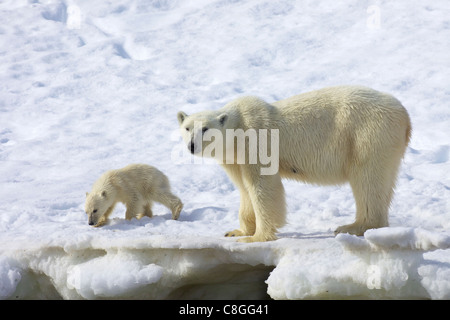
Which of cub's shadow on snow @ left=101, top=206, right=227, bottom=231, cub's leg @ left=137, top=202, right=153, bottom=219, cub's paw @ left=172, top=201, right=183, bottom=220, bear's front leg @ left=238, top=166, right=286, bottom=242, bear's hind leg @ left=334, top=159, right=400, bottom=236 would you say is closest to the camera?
bear's hind leg @ left=334, top=159, right=400, bottom=236

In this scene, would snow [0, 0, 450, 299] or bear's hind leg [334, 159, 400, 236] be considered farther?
bear's hind leg [334, 159, 400, 236]

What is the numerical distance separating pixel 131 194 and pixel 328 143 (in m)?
2.66

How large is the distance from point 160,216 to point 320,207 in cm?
183

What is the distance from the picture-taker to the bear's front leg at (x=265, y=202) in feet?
15.2

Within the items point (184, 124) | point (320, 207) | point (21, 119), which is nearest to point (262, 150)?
point (184, 124)

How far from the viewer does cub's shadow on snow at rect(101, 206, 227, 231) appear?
6004 millimetres

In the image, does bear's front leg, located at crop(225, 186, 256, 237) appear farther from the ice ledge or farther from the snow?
the ice ledge

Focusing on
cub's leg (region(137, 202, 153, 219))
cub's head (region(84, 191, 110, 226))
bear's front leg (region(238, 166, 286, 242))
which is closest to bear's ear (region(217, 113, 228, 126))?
bear's front leg (region(238, 166, 286, 242))

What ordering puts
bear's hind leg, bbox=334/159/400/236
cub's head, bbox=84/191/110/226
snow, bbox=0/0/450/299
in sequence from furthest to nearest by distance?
1. cub's head, bbox=84/191/110/226
2. bear's hind leg, bbox=334/159/400/236
3. snow, bbox=0/0/450/299

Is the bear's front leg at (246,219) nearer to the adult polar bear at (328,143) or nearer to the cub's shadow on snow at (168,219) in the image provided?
the adult polar bear at (328,143)

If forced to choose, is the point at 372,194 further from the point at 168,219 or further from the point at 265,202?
the point at 168,219

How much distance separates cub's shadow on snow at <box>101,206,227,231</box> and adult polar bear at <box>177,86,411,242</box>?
4.92 ft

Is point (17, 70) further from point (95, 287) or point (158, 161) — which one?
point (95, 287)

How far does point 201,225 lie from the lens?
575 centimetres
